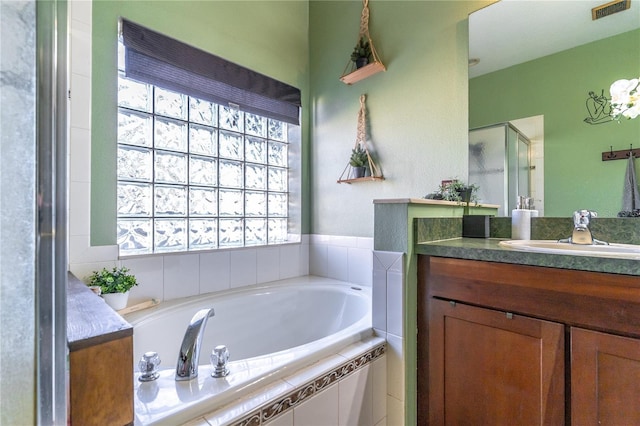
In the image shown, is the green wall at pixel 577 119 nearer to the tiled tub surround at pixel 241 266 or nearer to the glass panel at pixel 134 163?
the tiled tub surround at pixel 241 266

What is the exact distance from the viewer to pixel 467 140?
1631mm

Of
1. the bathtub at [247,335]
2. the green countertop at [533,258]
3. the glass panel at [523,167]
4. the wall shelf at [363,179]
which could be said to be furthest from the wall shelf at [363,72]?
the bathtub at [247,335]

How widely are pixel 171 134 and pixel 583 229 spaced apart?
2126 mm

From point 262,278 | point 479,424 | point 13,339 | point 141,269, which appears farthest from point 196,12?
point 479,424

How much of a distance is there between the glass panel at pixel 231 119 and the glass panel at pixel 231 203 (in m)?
0.45

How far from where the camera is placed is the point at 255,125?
221 centimetres

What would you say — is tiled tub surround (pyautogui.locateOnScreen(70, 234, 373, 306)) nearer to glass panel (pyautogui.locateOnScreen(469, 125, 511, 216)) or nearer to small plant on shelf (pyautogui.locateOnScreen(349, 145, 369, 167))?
small plant on shelf (pyautogui.locateOnScreen(349, 145, 369, 167))

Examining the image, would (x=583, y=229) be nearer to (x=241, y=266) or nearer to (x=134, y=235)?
(x=241, y=266)

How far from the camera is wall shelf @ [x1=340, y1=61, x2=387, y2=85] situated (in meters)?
1.94

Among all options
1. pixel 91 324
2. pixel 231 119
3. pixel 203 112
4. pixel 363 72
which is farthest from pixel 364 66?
pixel 91 324

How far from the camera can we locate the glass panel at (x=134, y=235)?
160cm

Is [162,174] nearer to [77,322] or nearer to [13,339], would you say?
[77,322]

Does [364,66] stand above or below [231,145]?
above

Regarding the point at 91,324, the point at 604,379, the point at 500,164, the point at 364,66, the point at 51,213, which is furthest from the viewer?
the point at 364,66
